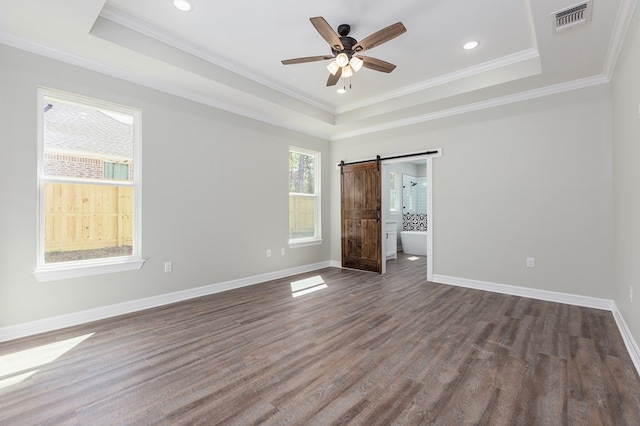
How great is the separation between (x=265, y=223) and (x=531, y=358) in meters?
3.84

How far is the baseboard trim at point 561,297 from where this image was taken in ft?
8.04

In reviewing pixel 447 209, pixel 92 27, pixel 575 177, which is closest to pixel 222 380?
pixel 92 27

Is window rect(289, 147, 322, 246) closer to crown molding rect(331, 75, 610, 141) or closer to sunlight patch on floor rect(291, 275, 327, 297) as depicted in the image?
sunlight patch on floor rect(291, 275, 327, 297)

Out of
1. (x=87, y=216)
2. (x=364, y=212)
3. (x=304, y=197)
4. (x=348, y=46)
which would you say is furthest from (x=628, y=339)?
(x=87, y=216)

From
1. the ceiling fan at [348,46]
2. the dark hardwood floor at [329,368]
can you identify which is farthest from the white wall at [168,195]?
the ceiling fan at [348,46]

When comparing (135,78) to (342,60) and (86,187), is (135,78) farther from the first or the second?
(342,60)

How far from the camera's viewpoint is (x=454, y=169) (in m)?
4.64

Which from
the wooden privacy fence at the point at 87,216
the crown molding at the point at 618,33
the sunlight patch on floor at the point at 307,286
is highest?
the crown molding at the point at 618,33

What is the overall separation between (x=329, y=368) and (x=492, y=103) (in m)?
4.21

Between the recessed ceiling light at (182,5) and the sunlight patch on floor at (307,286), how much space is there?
11.4 feet

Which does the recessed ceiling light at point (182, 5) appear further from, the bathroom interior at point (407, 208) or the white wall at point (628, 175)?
the bathroom interior at point (407, 208)

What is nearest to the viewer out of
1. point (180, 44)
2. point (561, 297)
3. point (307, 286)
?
point (180, 44)

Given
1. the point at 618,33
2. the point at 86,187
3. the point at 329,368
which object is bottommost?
the point at 329,368

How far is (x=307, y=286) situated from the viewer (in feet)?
15.1
